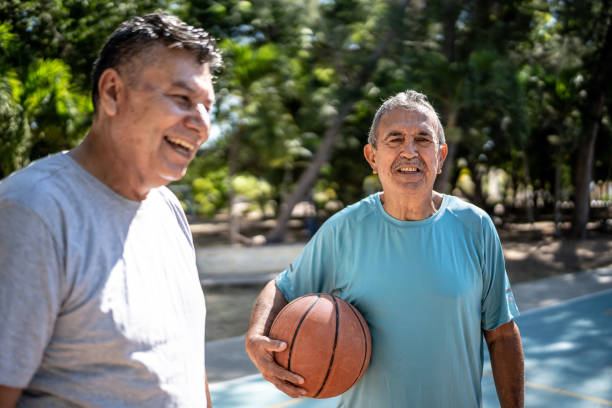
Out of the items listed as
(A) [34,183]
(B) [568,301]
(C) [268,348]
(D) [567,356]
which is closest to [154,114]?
(A) [34,183]

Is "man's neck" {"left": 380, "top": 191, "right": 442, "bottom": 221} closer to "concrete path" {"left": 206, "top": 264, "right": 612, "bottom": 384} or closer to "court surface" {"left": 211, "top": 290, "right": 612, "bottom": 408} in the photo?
"court surface" {"left": 211, "top": 290, "right": 612, "bottom": 408}

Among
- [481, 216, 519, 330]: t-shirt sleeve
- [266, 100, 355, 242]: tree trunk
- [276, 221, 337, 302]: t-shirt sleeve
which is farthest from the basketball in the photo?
[266, 100, 355, 242]: tree trunk

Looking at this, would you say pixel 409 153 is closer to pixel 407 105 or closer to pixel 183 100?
pixel 407 105

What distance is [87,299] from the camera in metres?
1.30

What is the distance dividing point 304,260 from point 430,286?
56cm

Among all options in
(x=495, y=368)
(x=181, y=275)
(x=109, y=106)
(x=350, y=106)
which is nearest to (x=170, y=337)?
(x=181, y=275)

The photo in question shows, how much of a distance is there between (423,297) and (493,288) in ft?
1.07

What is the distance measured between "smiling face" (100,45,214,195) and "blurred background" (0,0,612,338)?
8532mm

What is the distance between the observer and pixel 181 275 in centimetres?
158

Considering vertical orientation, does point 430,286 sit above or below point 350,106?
below

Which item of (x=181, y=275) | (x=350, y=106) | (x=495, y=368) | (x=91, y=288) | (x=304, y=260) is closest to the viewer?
(x=91, y=288)

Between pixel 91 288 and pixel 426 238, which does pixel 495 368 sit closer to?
pixel 426 238

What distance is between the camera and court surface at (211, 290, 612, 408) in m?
4.55

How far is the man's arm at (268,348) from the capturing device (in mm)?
2039
